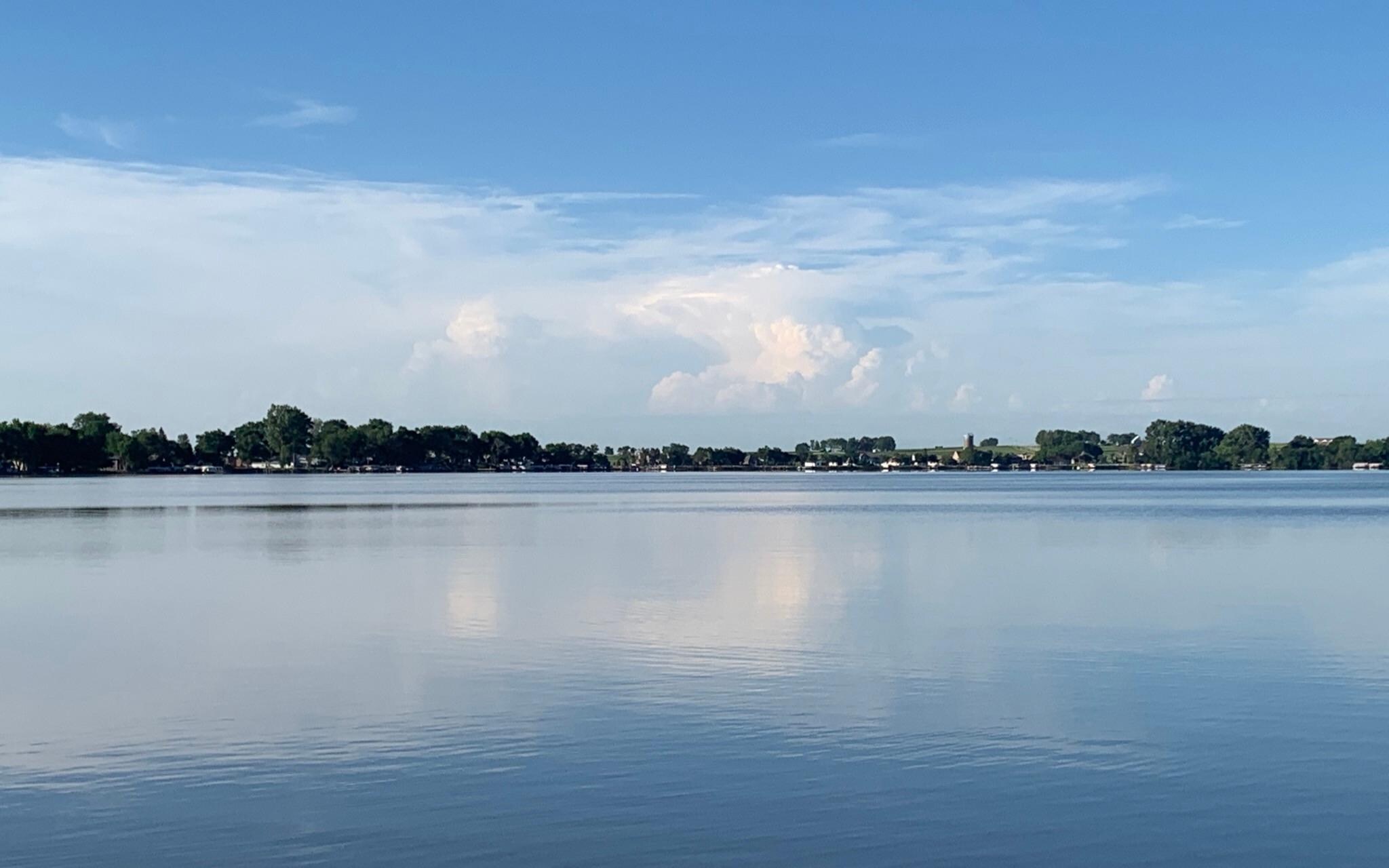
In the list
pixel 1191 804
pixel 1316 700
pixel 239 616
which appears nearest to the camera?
pixel 1191 804

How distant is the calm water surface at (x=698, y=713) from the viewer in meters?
12.6

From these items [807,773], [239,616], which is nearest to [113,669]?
[239,616]

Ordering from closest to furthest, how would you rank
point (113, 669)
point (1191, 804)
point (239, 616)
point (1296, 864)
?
point (1296, 864)
point (1191, 804)
point (113, 669)
point (239, 616)

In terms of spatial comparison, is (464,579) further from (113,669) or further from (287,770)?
(287,770)

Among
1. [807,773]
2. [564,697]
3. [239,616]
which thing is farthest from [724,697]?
[239,616]

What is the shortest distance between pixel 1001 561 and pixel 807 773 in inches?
1134

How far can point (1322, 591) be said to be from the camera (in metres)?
32.8

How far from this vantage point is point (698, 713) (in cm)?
1797

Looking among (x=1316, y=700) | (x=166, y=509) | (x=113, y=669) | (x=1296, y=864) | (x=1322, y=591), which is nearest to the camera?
(x=1296, y=864)

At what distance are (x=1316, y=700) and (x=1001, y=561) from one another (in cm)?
2360

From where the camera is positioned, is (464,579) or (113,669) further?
(464,579)

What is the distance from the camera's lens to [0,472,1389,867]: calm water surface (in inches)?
496

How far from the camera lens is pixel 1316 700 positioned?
1880 centimetres

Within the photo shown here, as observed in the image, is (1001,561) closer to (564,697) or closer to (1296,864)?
(564,697)
